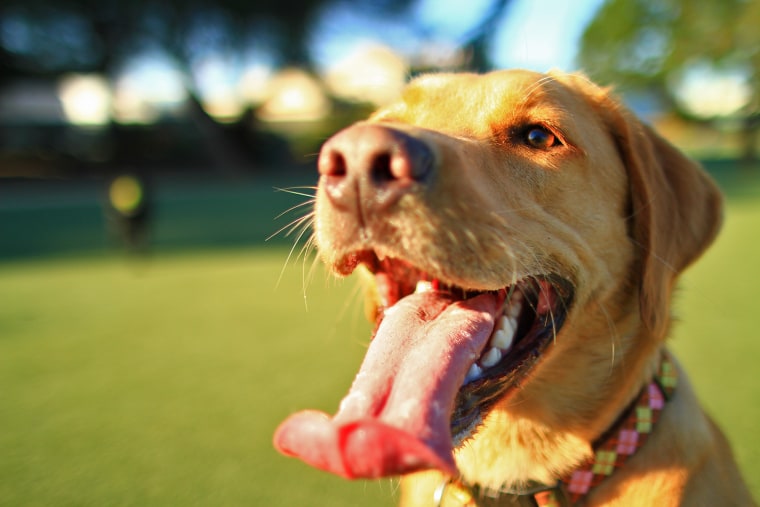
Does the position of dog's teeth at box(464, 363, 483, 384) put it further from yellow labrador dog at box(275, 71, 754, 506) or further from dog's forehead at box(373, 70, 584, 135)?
dog's forehead at box(373, 70, 584, 135)

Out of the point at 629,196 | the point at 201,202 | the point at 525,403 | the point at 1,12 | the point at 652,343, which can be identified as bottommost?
the point at 201,202

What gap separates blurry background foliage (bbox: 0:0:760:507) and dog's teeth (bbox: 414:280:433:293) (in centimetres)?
44

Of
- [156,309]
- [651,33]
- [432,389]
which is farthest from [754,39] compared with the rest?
[432,389]

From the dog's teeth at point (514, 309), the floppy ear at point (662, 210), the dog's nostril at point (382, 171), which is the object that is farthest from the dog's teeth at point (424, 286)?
the floppy ear at point (662, 210)

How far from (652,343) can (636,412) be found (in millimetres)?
284

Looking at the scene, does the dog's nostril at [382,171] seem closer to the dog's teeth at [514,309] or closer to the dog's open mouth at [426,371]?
the dog's open mouth at [426,371]

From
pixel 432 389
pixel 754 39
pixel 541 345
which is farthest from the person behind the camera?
pixel 754 39

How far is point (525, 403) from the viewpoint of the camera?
2.33m

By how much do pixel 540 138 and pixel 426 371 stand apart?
1.14m

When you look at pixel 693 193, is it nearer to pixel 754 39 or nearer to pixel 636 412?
pixel 636 412

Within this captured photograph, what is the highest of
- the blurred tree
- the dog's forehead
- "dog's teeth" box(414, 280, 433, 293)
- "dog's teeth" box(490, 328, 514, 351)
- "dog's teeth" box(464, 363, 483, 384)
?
the blurred tree

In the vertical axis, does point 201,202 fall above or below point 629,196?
below

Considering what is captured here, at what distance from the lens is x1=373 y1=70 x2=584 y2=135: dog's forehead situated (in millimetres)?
2328

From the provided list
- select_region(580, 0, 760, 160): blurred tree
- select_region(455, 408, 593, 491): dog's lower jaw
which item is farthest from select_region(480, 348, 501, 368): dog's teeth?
select_region(580, 0, 760, 160): blurred tree
